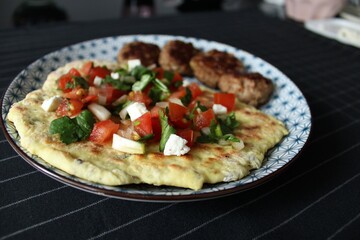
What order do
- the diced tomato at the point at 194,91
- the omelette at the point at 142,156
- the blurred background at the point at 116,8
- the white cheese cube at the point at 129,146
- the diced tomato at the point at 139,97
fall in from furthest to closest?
the blurred background at the point at 116,8, the diced tomato at the point at 194,91, the diced tomato at the point at 139,97, the white cheese cube at the point at 129,146, the omelette at the point at 142,156

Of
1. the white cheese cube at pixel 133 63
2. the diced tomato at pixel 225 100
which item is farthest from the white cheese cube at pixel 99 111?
the diced tomato at pixel 225 100

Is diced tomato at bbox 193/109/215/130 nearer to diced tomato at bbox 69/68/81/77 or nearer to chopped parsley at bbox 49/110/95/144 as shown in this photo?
chopped parsley at bbox 49/110/95/144

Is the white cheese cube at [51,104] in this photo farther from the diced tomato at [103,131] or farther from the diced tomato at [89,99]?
the diced tomato at [103,131]

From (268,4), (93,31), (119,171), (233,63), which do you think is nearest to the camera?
(119,171)

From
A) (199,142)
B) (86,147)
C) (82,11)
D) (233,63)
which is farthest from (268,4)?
(86,147)

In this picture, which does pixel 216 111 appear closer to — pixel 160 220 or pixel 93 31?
pixel 160 220
